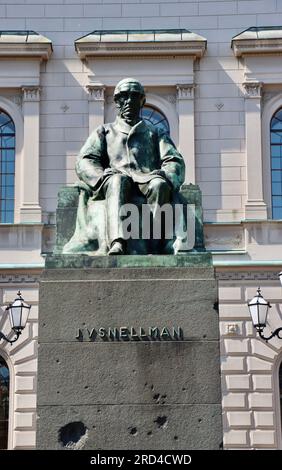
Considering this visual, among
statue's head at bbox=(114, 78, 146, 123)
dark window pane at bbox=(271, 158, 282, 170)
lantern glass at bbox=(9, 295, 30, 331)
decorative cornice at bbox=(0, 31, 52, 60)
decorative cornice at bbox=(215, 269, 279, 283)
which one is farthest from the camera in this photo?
decorative cornice at bbox=(0, 31, 52, 60)

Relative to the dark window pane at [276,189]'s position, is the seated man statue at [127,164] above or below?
below

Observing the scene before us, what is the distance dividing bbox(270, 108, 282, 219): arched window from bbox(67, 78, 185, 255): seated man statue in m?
14.2

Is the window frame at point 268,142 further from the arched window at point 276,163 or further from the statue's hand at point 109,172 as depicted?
the statue's hand at point 109,172

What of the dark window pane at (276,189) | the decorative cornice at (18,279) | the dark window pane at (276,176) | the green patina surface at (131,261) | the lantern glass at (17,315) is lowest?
the green patina surface at (131,261)

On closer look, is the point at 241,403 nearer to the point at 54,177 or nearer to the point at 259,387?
the point at 259,387

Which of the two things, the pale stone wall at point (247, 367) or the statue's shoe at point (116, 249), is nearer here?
the statue's shoe at point (116, 249)

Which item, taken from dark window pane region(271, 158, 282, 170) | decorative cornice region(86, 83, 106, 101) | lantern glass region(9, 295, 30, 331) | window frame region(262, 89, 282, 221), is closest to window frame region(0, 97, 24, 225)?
decorative cornice region(86, 83, 106, 101)

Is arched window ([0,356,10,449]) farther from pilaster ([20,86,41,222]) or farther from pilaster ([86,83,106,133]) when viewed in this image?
pilaster ([86,83,106,133])

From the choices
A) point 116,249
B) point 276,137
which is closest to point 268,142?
point 276,137

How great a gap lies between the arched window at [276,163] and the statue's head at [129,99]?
1430cm

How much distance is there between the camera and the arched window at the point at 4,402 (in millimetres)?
26844

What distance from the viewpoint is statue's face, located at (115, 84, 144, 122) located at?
44.9 feet

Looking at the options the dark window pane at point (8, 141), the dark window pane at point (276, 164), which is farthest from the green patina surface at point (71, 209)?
the dark window pane at point (8, 141)

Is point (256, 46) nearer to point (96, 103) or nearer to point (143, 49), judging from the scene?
point (143, 49)
